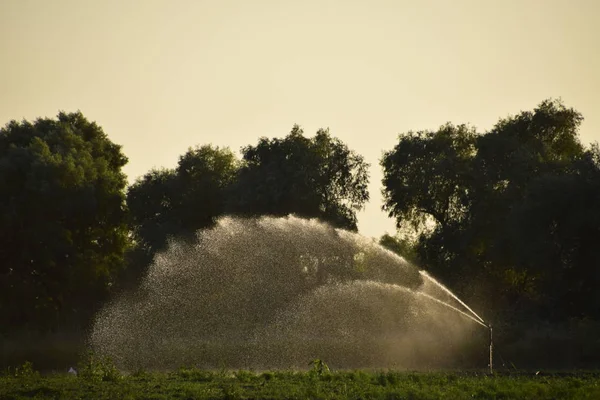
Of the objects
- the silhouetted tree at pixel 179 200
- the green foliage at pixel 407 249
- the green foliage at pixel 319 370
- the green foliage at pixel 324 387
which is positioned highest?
the silhouetted tree at pixel 179 200

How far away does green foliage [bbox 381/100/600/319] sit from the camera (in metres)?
69.3

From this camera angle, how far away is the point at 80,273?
274 ft

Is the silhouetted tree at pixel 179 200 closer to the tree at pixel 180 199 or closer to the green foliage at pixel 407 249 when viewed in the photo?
the tree at pixel 180 199

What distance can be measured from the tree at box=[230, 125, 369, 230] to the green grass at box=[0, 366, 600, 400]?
46.6 meters

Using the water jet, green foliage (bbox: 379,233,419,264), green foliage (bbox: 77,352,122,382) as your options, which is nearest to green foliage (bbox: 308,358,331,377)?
green foliage (bbox: 77,352,122,382)

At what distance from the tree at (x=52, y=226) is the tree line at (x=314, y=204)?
11cm

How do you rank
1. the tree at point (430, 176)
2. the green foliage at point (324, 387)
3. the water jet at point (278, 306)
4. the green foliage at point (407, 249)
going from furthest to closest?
the green foliage at point (407, 249)
the tree at point (430, 176)
the water jet at point (278, 306)
the green foliage at point (324, 387)

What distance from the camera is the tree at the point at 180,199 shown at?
97.2 m

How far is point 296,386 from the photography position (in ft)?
125

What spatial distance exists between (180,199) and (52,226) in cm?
2181

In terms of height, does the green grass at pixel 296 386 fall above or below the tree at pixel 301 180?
below

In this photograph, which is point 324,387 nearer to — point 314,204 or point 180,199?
point 314,204

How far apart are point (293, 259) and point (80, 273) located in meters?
17.9

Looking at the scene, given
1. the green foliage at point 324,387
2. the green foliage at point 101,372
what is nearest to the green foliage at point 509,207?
the green foliage at point 324,387
